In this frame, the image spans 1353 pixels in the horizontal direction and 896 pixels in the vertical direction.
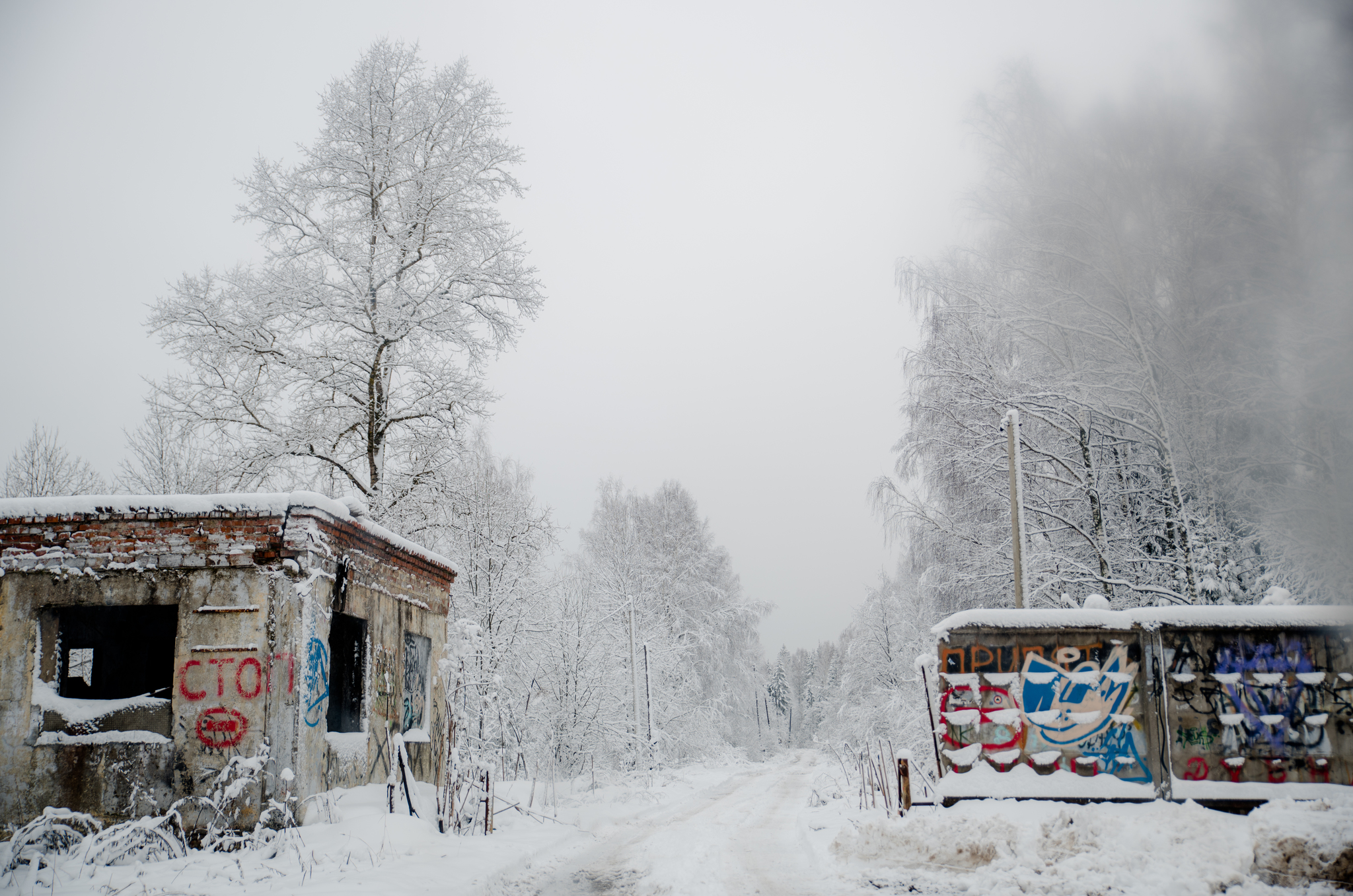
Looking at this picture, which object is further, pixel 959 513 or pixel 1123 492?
pixel 959 513

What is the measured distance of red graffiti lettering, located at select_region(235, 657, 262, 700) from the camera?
297 inches

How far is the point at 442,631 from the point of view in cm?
1193

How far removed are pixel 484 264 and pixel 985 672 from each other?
12.3 m

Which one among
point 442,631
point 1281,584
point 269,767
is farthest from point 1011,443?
point 269,767

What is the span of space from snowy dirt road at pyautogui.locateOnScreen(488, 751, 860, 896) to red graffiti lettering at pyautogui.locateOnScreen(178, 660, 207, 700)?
3484 millimetres

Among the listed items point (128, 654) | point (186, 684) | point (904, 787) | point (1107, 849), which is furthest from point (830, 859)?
point (128, 654)

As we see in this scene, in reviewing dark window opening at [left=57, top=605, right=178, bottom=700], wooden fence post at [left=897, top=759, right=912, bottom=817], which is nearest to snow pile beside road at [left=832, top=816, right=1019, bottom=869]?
wooden fence post at [left=897, top=759, right=912, bottom=817]

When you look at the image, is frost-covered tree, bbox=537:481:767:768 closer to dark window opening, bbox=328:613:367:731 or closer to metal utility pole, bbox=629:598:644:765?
metal utility pole, bbox=629:598:644:765

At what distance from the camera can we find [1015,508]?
1377 cm

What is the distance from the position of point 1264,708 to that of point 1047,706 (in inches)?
90.5

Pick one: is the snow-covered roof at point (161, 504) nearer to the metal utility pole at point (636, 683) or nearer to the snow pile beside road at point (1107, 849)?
the snow pile beside road at point (1107, 849)

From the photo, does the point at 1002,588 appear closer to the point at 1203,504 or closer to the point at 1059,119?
the point at 1203,504

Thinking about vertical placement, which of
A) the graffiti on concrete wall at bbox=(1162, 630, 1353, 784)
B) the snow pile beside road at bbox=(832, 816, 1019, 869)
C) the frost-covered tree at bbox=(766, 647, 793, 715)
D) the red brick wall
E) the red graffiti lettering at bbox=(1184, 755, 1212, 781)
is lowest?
the frost-covered tree at bbox=(766, 647, 793, 715)

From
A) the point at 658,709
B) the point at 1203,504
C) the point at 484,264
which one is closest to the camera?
the point at 1203,504
